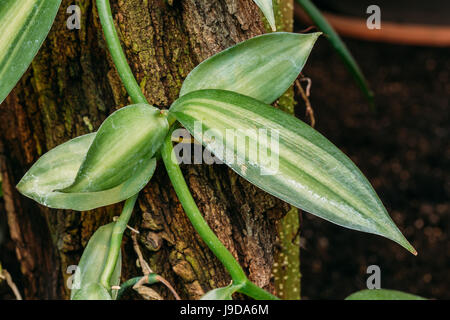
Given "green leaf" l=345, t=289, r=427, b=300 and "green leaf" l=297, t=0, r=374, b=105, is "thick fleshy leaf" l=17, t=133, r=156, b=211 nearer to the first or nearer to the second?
"green leaf" l=345, t=289, r=427, b=300

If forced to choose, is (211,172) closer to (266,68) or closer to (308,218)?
(266,68)

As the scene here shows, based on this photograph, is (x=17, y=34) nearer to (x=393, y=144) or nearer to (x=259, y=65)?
(x=259, y=65)

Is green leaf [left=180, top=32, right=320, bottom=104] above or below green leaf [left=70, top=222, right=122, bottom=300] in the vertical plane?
above

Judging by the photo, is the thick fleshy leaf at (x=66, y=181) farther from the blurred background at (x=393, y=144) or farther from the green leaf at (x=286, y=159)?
the blurred background at (x=393, y=144)

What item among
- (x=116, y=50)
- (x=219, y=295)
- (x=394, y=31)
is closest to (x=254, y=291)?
Result: (x=219, y=295)

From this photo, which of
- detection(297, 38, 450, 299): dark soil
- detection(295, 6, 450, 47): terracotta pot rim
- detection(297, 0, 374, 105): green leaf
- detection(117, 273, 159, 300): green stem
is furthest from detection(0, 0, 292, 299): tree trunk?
detection(295, 6, 450, 47): terracotta pot rim
